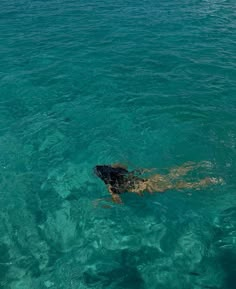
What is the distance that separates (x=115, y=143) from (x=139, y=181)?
10.8 feet

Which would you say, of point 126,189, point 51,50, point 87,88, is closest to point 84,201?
point 126,189

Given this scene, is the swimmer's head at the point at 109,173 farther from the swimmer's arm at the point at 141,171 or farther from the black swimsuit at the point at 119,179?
the swimmer's arm at the point at 141,171

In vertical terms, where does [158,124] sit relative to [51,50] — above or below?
below

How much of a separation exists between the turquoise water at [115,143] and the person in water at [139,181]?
1.23 feet

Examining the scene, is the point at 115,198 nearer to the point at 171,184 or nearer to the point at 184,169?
A: the point at 171,184

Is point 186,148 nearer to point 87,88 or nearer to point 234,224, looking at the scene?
point 234,224

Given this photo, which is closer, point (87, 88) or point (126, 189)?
point (126, 189)

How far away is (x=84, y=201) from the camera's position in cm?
1364

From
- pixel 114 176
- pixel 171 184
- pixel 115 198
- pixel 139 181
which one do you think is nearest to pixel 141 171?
pixel 139 181

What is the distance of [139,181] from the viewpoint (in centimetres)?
1353

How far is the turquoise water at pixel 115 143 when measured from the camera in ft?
Answer: 37.6

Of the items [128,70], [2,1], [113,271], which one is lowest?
[113,271]

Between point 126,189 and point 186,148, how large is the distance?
13.5 feet

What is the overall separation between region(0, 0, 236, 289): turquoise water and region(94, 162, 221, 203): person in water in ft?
1.23
